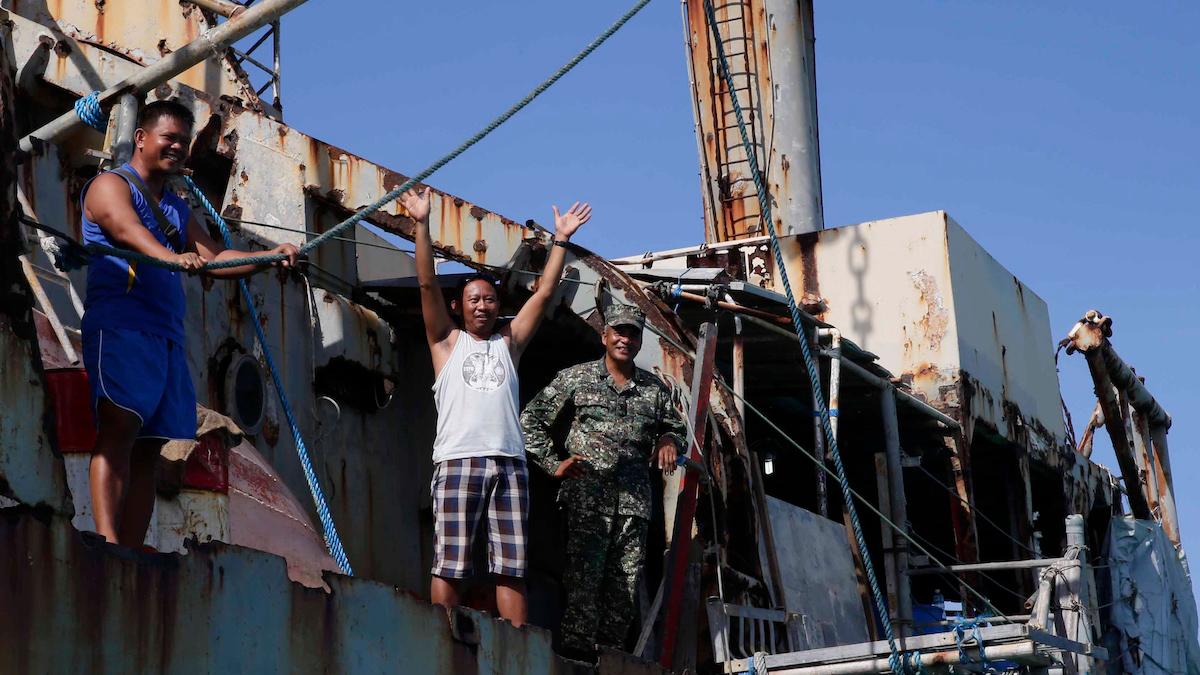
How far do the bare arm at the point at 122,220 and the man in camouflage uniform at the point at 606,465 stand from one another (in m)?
2.57

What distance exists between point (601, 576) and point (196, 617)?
274cm

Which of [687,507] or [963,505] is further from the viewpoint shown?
[963,505]

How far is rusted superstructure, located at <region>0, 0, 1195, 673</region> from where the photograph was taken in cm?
462

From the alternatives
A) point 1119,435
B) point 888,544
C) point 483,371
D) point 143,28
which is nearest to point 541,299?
point 483,371

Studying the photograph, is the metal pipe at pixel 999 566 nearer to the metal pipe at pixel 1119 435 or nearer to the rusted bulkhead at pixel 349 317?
the rusted bulkhead at pixel 349 317

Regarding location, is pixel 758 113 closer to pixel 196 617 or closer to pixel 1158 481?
pixel 1158 481

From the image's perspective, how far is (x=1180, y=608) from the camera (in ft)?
43.6

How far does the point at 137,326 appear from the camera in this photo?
5.07 m

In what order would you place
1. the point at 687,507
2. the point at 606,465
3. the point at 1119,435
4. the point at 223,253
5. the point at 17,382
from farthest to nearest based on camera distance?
the point at 1119,435, the point at 687,507, the point at 606,465, the point at 223,253, the point at 17,382

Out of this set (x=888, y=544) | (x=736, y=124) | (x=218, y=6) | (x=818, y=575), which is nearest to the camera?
(x=818, y=575)

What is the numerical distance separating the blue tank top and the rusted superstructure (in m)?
0.19

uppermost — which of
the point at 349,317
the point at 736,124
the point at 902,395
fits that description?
the point at 736,124

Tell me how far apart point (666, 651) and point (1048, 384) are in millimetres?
7816

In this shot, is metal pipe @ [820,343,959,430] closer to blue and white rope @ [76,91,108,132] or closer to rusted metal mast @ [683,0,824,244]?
rusted metal mast @ [683,0,824,244]
